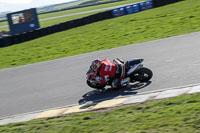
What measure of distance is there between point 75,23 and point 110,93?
17.3m

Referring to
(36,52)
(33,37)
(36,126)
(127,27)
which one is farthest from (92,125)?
(33,37)

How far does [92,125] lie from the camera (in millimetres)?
6879

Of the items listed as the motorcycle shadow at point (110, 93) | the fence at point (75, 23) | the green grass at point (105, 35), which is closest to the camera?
the motorcycle shadow at point (110, 93)

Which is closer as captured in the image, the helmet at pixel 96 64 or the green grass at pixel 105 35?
the helmet at pixel 96 64

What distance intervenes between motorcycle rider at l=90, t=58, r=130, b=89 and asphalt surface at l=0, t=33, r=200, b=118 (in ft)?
0.92

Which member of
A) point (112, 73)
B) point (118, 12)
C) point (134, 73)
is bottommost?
point (134, 73)

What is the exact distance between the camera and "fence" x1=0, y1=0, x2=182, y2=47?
23.9 metres

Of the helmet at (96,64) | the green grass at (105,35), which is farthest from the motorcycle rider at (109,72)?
the green grass at (105,35)

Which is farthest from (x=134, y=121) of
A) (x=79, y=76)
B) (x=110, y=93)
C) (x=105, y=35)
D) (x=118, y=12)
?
(x=118, y=12)

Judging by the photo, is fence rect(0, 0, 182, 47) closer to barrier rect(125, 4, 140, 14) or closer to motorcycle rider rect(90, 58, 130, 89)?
barrier rect(125, 4, 140, 14)

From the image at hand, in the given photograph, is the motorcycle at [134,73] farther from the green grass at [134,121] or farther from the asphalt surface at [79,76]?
the green grass at [134,121]

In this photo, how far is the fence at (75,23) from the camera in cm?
2388

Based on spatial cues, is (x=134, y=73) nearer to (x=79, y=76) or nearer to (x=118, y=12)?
(x=79, y=76)

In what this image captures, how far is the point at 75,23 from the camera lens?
85.7 feet
